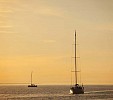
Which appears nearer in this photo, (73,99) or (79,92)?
(73,99)

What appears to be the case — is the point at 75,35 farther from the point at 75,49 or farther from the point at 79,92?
the point at 79,92

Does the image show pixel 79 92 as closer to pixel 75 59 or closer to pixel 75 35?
pixel 75 59

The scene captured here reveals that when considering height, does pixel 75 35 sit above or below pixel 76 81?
above

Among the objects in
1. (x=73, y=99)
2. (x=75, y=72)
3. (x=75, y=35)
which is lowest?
(x=73, y=99)

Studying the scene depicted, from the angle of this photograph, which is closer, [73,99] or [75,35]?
[73,99]

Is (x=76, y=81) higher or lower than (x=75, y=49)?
lower

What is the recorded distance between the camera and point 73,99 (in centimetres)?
10706

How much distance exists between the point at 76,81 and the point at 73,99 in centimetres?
2575

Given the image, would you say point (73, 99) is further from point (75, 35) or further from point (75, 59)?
point (75, 35)

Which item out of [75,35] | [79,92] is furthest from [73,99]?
[75,35]

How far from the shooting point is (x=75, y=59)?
132m

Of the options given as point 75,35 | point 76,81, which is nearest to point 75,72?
point 76,81

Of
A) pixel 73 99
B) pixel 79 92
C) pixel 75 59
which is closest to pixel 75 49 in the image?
pixel 75 59

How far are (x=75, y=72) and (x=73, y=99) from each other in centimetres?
2454
